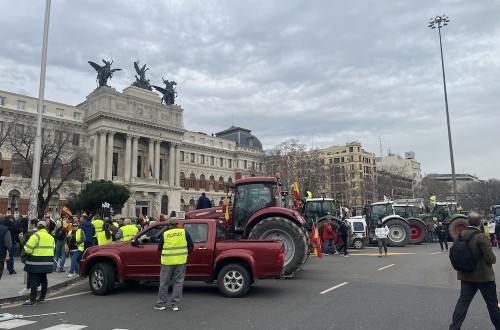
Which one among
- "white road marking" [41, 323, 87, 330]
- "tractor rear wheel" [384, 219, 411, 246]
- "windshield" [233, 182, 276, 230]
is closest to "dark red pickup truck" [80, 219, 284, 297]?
"windshield" [233, 182, 276, 230]

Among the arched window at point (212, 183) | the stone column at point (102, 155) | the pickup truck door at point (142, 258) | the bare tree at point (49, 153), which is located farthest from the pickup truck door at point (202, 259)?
the arched window at point (212, 183)

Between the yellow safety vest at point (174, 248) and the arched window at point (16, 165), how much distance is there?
177 ft

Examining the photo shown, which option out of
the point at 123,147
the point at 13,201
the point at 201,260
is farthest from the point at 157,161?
the point at 201,260

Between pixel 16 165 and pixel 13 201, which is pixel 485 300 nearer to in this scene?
pixel 13 201

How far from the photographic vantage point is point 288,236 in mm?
11164

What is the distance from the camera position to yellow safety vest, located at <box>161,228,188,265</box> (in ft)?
26.8

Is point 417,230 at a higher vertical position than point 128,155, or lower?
lower

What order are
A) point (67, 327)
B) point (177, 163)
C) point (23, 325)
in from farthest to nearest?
point (177, 163) < point (23, 325) < point (67, 327)

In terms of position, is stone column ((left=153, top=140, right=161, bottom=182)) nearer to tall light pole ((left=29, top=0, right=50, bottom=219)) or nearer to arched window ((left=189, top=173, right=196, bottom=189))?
arched window ((left=189, top=173, right=196, bottom=189))

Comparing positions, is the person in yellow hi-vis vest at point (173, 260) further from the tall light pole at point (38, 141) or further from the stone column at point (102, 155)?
the stone column at point (102, 155)

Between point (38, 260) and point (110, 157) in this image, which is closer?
point (38, 260)

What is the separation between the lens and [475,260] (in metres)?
5.82

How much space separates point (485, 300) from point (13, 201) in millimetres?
57660

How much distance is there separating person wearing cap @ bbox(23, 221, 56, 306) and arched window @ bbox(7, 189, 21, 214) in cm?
4828
